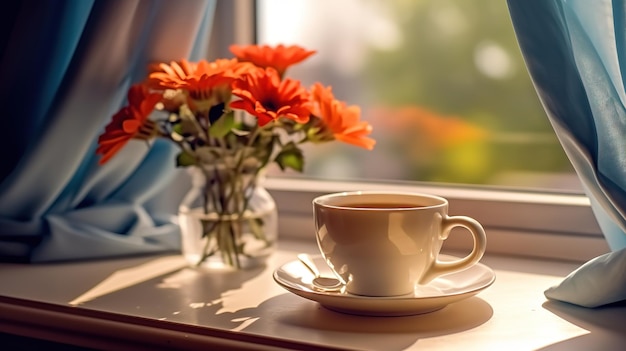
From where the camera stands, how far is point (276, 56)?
997 millimetres

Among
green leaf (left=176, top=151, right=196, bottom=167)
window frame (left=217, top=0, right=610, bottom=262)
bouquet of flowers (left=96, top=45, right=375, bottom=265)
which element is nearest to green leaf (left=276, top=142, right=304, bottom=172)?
bouquet of flowers (left=96, top=45, right=375, bottom=265)

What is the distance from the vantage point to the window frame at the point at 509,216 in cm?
104

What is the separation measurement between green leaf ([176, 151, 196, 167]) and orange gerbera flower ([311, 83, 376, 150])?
168 millimetres

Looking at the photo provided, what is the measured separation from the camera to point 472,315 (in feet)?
2.66

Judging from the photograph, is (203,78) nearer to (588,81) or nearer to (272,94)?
(272,94)

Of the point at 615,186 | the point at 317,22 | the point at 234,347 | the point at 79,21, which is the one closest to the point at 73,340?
the point at 234,347

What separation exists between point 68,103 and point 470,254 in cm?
57

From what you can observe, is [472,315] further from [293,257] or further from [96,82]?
[96,82]

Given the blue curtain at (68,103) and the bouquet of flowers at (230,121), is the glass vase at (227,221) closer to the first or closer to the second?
the bouquet of flowers at (230,121)

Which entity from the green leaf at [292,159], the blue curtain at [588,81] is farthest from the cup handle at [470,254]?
the green leaf at [292,159]

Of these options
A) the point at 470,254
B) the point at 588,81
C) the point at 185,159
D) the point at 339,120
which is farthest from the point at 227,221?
the point at 588,81

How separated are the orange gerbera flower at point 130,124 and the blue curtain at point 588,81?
433 mm

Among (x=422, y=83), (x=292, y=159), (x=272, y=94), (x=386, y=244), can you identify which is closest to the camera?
(x=386, y=244)

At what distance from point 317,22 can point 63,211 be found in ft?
1.74
